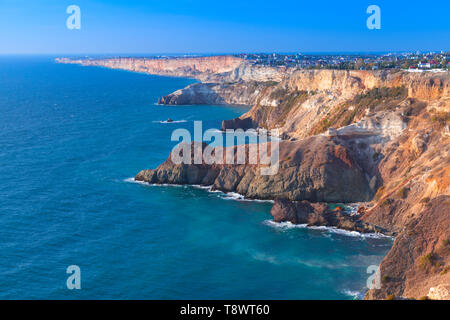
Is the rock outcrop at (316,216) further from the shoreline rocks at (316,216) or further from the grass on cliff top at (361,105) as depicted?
the grass on cliff top at (361,105)

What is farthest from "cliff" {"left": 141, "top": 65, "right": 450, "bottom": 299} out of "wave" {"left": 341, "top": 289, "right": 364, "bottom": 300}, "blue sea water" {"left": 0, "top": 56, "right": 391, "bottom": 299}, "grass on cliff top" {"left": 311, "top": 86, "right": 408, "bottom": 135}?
"blue sea water" {"left": 0, "top": 56, "right": 391, "bottom": 299}

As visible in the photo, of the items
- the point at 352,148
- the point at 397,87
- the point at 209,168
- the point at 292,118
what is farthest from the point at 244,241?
the point at 292,118

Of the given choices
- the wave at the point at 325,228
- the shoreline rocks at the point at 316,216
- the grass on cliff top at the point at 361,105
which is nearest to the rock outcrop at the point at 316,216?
the shoreline rocks at the point at 316,216

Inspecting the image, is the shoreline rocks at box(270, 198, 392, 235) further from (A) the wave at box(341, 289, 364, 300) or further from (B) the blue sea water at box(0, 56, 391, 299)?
(A) the wave at box(341, 289, 364, 300)

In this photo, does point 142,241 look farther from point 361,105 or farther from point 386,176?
point 361,105

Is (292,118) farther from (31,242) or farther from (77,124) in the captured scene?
(31,242)

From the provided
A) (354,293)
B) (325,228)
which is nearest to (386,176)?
(325,228)
